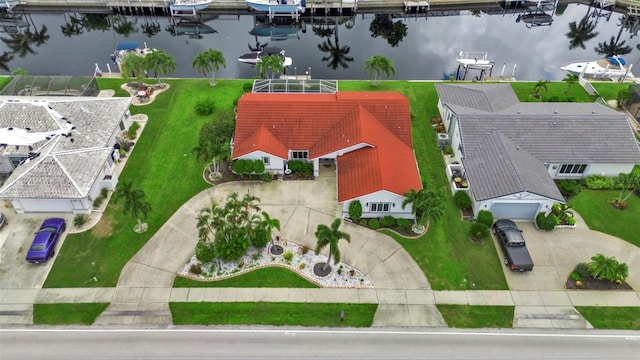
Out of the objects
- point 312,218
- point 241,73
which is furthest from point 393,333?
point 241,73

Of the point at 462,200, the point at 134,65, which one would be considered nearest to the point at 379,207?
the point at 462,200

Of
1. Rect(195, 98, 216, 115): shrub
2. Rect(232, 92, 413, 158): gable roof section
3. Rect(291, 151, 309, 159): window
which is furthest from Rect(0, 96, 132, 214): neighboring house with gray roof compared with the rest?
Rect(291, 151, 309, 159): window

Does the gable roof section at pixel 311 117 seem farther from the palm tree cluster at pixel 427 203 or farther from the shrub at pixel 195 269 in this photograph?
the shrub at pixel 195 269

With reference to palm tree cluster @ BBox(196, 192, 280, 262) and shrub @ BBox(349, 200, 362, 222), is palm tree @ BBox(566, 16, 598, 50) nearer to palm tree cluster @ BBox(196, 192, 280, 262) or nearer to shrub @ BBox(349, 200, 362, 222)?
shrub @ BBox(349, 200, 362, 222)

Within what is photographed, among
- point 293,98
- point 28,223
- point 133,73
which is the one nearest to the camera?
point 28,223

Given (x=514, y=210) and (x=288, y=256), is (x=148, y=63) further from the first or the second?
(x=514, y=210)

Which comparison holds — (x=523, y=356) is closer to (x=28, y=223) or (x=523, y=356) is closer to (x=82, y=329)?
(x=82, y=329)

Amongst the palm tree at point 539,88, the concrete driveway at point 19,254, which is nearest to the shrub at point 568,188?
the palm tree at point 539,88
